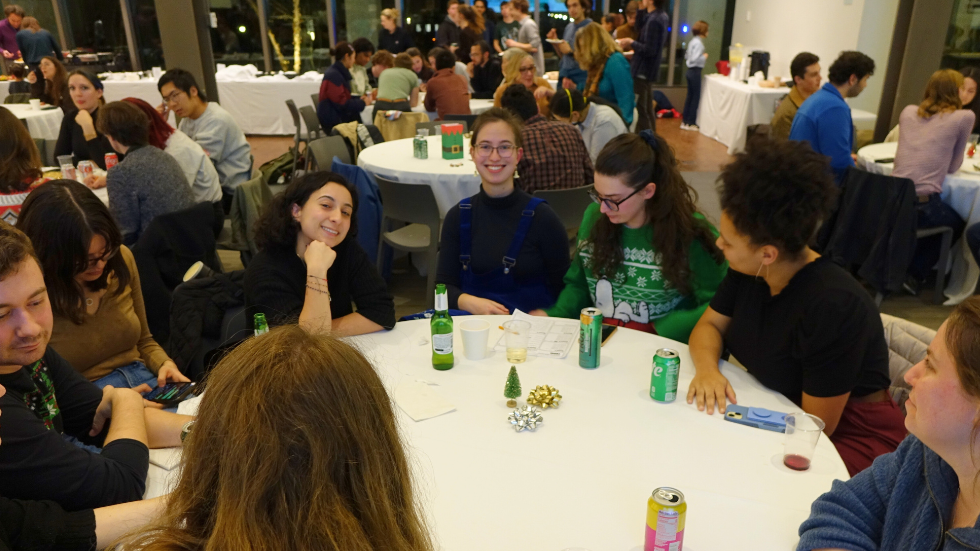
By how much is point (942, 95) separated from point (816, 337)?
3.24 m

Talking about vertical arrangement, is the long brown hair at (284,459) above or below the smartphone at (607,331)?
above

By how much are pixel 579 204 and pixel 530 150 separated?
1.59 ft

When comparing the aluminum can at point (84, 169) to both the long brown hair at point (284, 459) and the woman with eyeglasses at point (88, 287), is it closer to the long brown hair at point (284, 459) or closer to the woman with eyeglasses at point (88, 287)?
the woman with eyeglasses at point (88, 287)

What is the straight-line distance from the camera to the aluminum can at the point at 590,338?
177cm

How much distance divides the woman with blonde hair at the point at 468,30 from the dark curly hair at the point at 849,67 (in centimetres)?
498

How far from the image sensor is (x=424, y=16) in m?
11.4

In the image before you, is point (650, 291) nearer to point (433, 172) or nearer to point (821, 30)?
point (433, 172)

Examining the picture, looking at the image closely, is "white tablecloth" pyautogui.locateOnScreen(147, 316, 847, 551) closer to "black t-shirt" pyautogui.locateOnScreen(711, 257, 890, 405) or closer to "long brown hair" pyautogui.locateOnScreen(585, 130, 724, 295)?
"black t-shirt" pyautogui.locateOnScreen(711, 257, 890, 405)

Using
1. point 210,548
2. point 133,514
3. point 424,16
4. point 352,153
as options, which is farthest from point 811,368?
point 424,16

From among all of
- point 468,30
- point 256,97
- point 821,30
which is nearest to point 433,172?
point 468,30

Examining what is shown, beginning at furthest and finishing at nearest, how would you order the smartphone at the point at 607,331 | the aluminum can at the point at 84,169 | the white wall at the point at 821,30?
the white wall at the point at 821,30 < the aluminum can at the point at 84,169 < the smartphone at the point at 607,331

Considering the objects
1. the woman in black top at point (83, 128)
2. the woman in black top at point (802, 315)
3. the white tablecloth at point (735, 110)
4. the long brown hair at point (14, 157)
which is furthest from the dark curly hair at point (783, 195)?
the white tablecloth at point (735, 110)

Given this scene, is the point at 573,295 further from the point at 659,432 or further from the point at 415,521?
the point at 415,521

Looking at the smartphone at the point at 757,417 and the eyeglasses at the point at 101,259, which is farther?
the eyeglasses at the point at 101,259
